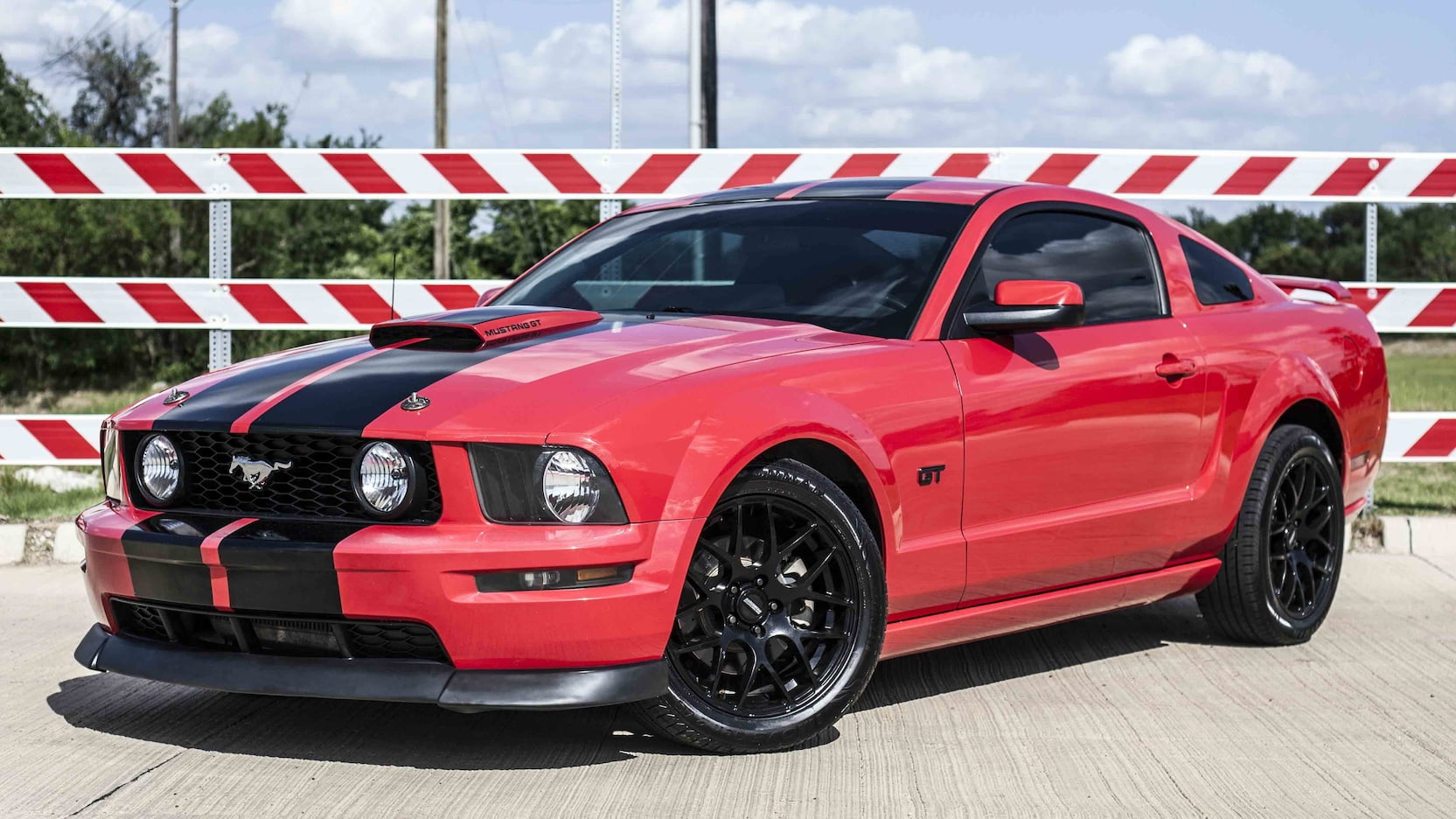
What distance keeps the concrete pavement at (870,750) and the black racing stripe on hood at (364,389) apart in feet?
2.75

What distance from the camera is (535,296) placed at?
543 cm

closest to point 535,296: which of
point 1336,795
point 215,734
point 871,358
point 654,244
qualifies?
point 654,244

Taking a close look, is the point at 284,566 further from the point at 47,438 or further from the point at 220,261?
the point at 220,261

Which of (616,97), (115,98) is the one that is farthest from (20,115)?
(616,97)

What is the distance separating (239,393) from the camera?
4.23 m

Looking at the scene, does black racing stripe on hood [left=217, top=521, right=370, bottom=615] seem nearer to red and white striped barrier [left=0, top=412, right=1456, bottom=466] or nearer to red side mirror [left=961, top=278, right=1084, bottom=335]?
red side mirror [left=961, top=278, right=1084, bottom=335]

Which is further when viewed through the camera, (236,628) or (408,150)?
(408,150)

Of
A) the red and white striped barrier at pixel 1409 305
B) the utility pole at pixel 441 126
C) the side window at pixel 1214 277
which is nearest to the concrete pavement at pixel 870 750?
the side window at pixel 1214 277

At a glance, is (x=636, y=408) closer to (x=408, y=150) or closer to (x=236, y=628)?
(x=236, y=628)

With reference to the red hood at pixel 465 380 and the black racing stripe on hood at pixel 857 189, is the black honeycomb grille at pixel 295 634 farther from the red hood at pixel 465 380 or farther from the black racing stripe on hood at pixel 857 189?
the black racing stripe on hood at pixel 857 189

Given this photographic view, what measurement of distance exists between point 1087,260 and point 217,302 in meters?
4.53

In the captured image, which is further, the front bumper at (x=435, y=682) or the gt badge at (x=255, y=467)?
the gt badge at (x=255, y=467)

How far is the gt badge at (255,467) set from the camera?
398cm

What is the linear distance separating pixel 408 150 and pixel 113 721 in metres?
4.33
